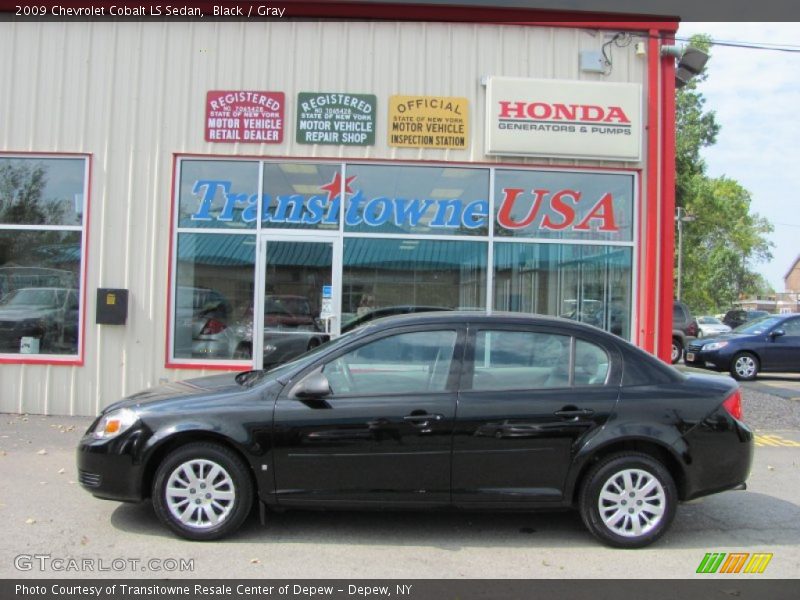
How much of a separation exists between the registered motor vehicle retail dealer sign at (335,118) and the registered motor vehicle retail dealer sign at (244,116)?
1.02 ft

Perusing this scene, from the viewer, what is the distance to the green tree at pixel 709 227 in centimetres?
3444

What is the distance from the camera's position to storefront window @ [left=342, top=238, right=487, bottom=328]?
29.3 ft

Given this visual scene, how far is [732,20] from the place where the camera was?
692 cm

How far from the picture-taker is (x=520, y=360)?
4707 mm

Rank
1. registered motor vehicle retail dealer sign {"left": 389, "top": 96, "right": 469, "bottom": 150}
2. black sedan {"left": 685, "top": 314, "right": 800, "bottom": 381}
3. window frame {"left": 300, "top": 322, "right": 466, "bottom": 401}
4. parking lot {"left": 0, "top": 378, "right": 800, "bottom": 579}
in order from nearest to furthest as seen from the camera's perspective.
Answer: parking lot {"left": 0, "top": 378, "right": 800, "bottom": 579}, window frame {"left": 300, "top": 322, "right": 466, "bottom": 401}, registered motor vehicle retail dealer sign {"left": 389, "top": 96, "right": 469, "bottom": 150}, black sedan {"left": 685, "top": 314, "right": 800, "bottom": 381}

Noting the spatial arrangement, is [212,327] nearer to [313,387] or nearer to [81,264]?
[81,264]

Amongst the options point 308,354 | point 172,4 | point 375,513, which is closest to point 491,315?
point 308,354

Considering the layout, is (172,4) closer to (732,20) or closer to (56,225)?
(56,225)

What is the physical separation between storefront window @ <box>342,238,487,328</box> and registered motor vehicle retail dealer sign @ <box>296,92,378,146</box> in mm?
1399

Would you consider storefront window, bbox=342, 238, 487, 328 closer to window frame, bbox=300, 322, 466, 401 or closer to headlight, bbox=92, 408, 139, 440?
window frame, bbox=300, 322, 466, 401

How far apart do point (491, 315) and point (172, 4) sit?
6.58 meters

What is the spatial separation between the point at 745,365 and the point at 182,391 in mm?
13047

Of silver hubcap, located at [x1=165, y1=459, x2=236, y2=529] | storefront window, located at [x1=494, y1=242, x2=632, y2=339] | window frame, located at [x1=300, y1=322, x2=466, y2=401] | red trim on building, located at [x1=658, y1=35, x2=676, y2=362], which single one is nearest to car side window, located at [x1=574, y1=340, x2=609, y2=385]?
window frame, located at [x1=300, y1=322, x2=466, y2=401]

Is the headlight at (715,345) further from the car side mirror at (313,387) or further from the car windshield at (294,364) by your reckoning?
the car side mirror at (313,387)
